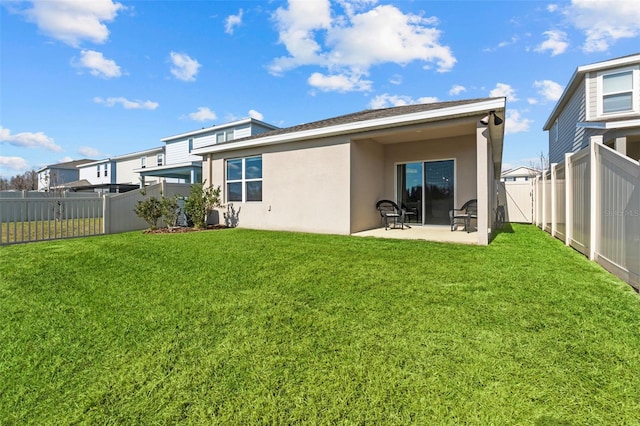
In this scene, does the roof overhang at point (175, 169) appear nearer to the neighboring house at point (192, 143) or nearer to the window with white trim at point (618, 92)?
the neighboring house at point (192, 143)

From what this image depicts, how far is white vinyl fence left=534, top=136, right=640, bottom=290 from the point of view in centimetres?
369

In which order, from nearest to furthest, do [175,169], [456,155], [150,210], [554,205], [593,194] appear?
[593,194] < [554,205] < [456,155] < [150,210] < [175,169]

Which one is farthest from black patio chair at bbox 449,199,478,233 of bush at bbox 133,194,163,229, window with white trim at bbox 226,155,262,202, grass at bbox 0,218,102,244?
grass at bbox 0,218,102,244

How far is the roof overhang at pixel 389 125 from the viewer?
6.39 m

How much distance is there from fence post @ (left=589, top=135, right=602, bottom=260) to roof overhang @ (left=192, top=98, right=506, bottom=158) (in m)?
1.90

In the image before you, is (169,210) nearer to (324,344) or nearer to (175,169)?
(324,344)

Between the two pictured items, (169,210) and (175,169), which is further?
(175,169)

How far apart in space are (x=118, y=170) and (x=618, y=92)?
39097 mm

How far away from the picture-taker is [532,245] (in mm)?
6629

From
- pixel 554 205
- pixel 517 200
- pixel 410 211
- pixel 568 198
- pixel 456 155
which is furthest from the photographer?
pixel 517 200

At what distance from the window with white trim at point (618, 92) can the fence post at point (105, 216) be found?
17737 millimetres

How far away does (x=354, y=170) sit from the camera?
841cm

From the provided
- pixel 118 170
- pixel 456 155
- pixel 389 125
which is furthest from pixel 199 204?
pixel 118 170

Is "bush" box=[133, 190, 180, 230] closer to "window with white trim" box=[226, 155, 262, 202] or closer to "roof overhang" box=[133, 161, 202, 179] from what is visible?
"window with white trim" box=[226, 155, 262, 202]
